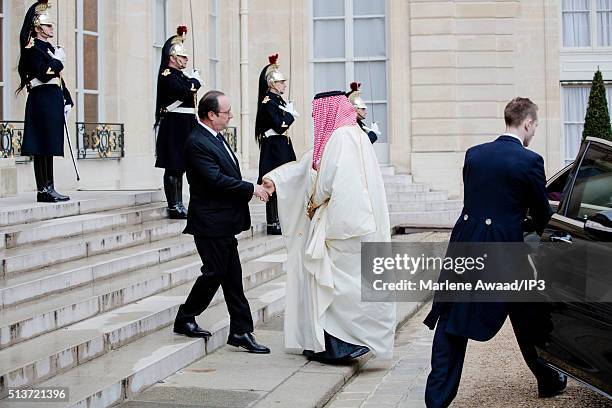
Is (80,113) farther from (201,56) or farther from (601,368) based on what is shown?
(601,368)

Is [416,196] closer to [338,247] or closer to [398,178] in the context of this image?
[398,178]

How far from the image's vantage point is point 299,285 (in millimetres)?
7137

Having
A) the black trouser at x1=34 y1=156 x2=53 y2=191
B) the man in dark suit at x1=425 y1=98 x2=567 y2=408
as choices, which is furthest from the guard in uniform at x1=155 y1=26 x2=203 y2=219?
the man in dark suit at x1=425 y1=98 x2=567 y2=408

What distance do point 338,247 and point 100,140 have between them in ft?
25.0

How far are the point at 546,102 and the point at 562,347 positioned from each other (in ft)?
48.1

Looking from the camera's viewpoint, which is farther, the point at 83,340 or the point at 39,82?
the point at 39,82

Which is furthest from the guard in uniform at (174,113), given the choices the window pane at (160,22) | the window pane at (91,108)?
the window pane at (160,22)

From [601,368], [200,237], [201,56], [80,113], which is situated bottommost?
[601,368]

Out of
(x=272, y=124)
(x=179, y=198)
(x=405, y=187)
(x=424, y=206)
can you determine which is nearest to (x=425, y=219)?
(x=424, y=206)

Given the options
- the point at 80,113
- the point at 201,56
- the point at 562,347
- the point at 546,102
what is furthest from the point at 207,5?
the point at 562,347

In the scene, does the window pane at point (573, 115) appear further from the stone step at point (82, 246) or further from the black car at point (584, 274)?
the black car at point (584, 274)

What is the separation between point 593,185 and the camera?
580 centimetres

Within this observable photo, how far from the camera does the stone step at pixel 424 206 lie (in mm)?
16781

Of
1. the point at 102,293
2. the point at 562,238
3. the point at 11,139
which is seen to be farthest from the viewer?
the point at 11,139
